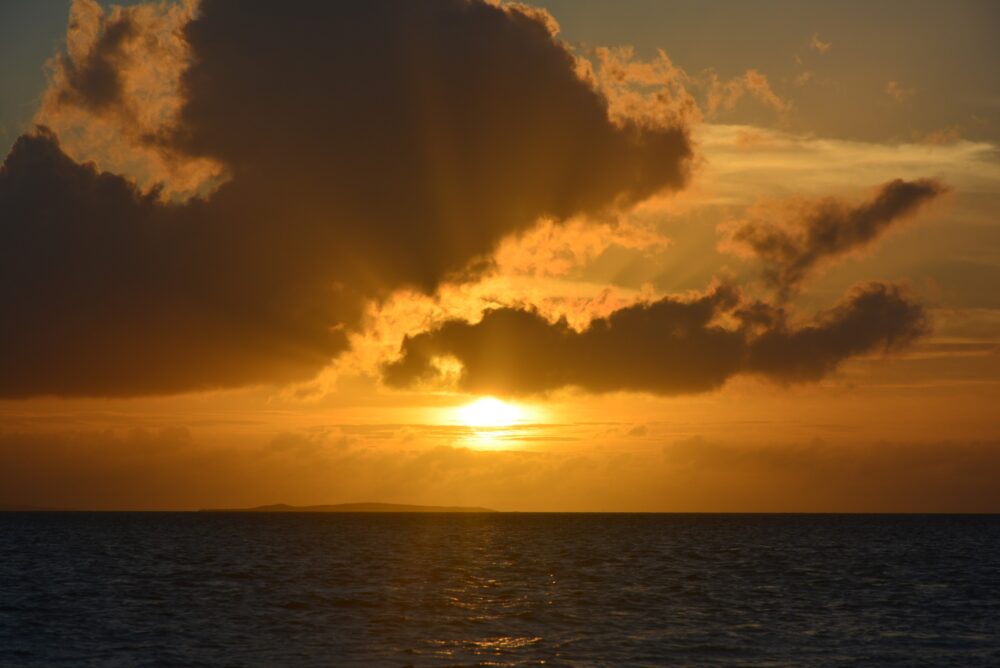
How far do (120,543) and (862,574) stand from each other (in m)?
100

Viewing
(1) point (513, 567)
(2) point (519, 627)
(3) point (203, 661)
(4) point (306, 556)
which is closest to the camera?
(3) point (203, 661)

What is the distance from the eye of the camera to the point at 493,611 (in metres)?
61.3

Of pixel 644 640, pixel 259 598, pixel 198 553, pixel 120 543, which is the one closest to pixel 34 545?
pixel 120 543

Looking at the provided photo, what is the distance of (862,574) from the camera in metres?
93.8

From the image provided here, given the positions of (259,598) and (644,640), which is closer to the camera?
(644,640)

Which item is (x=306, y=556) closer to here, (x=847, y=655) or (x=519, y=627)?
(x=519, y=627)

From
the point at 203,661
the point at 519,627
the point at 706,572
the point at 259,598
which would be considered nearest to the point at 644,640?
the point at 519,627

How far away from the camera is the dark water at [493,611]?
1825 inches

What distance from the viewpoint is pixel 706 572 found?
92.8m

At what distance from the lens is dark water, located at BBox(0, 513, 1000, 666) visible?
4634 cm

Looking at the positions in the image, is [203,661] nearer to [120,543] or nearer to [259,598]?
[259,598]

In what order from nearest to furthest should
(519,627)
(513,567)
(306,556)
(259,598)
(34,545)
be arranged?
(519,627) < (259,598) < (513,567) < (306,556) < (34,545)

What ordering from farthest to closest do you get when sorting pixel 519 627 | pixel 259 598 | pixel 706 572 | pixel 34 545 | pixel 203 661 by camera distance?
pixel 34 545
pixel 706 572
pixel 259 598
pixel 519 627
pixel 203 661

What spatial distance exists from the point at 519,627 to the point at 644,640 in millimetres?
7298
